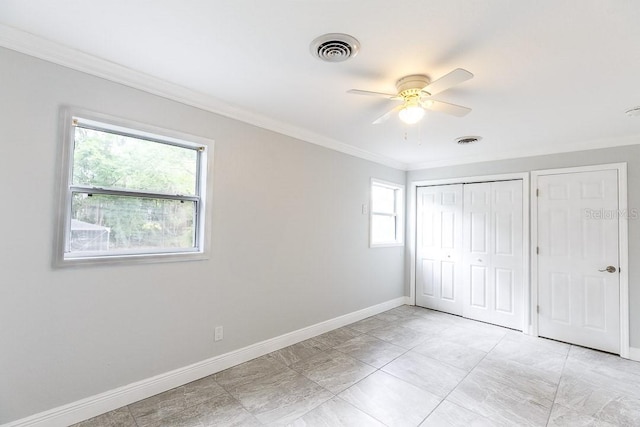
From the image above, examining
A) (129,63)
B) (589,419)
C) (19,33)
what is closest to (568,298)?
(589,419)

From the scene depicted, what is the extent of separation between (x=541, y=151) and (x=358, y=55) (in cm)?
326

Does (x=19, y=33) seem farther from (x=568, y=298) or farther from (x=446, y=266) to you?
(x=568, y=298)

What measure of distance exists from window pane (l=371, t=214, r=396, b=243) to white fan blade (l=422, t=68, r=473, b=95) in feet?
8.66

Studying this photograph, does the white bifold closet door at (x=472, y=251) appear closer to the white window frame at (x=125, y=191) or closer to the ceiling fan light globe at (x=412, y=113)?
the ceiling fan light globe at (x=412, y=113)

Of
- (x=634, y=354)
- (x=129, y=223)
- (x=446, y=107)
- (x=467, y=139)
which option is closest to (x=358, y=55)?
(x=446, y=107)

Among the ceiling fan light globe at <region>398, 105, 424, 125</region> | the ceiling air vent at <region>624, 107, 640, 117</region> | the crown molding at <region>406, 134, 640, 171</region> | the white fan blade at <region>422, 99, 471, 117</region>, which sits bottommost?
the ceiling fan light globe at <region>398, 105, 424, 125</region>

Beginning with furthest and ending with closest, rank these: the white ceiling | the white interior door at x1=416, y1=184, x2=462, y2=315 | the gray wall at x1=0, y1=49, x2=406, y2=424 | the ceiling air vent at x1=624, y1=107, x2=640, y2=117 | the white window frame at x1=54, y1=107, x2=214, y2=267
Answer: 1. the white interior door at x1=416, y1=184, x2=462, y2=315
2. the ceiling air vent at x1=624, y1=107, x2=640, y2=117
3. the white window frame at x1=54, y1=107, x2=214, y2=267
4. the gray wall at x1=0, y1=49, x2=406, y2=424
5. the white ceiling

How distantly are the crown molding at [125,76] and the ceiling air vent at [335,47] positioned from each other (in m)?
1.21

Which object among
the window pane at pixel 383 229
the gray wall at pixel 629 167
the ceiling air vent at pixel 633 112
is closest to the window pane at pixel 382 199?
the window pane at pixel 383 229

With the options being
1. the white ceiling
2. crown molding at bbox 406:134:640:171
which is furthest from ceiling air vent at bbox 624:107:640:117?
crown molding at bbox 406:134:640:171

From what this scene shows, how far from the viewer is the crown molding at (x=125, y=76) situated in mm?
1745

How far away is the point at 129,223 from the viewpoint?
7.35 feet

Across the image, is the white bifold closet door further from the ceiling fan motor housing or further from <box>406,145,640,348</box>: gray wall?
the ceiling fan motor housing

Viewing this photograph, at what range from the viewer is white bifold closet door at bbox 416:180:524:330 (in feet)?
13.0
